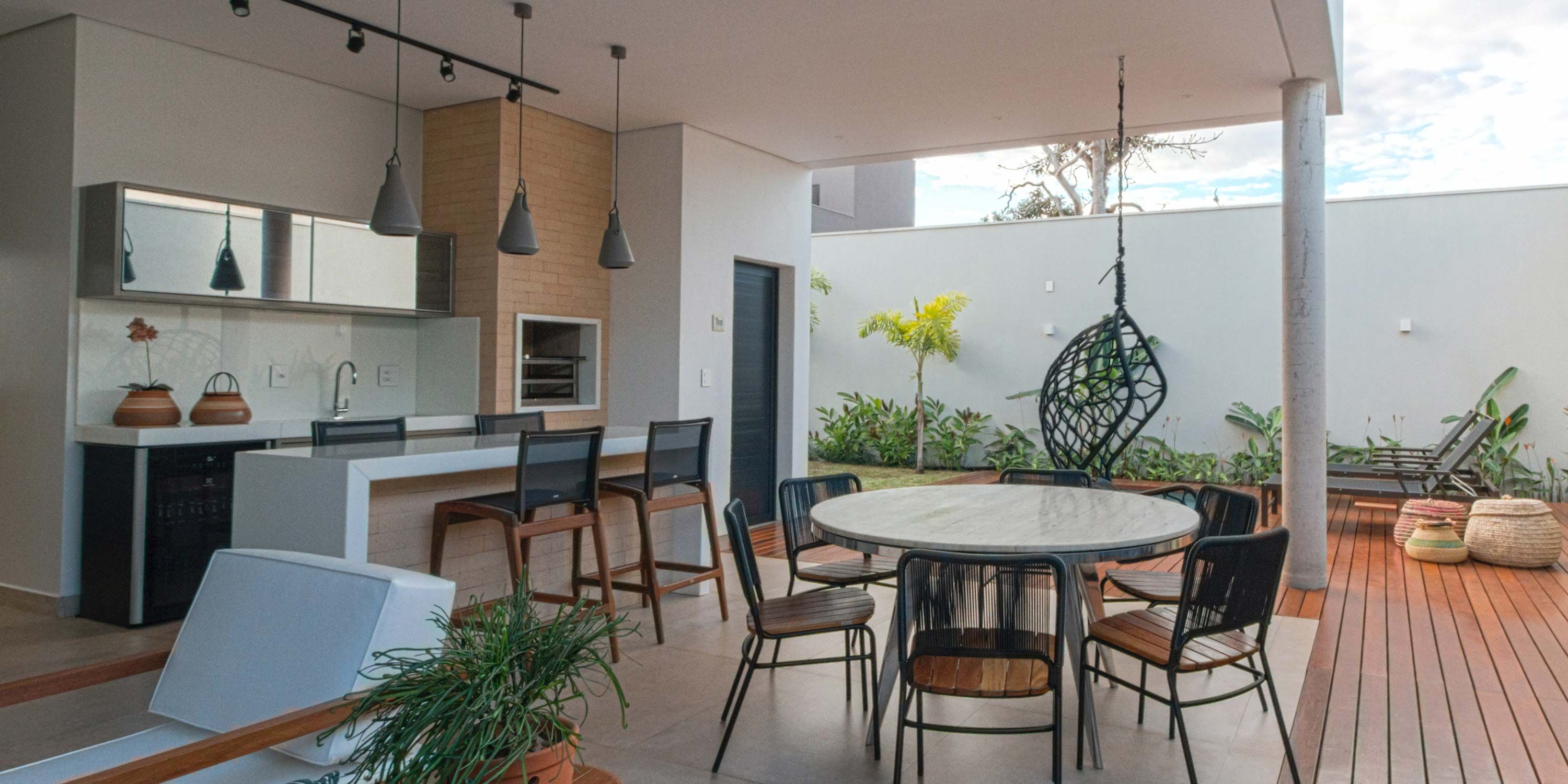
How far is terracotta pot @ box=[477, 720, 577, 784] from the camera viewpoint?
154 centimetres

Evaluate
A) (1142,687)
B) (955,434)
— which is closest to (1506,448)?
(955,434)

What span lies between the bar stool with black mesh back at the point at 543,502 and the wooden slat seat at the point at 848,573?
2.53 ft

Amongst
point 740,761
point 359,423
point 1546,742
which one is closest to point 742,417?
point 359,423

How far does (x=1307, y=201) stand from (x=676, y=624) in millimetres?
4101

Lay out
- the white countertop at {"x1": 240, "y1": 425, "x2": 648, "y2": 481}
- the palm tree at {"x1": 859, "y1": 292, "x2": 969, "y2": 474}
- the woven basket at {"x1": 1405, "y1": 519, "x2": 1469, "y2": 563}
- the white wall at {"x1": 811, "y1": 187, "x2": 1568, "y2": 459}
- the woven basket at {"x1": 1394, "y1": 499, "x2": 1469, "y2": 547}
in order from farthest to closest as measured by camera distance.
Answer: the palm tree at {"x1": 859, "y1": 292, "x2": 969, "y2": 474} < the white wall at {"x1": 811, "y1": 187, "x2": 1568, "y2": 459} < the woven basket at {"x1": 1394, "y1": 499, "x2": 1469, "y2": 547} < the woven basket at {"x1": 1405, "y1": 519, "x2": 1469, "y2": 563} < the white countertop at {"x1": 240, "y1": 425, "x2": 648, "y2": 481}

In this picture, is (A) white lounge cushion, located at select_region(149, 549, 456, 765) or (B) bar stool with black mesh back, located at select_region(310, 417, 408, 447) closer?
(A) white lounge cushion, located at select_region(149, 549, 456, 765)

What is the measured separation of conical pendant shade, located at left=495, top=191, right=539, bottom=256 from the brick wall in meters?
1.14

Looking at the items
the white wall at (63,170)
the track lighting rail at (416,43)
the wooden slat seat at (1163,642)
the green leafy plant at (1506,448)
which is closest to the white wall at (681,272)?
the track lighting rail at (416,43)

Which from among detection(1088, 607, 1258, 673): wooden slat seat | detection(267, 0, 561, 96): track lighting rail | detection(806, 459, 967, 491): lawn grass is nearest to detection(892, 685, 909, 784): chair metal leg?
detection(1088, 607, 1258, 673): wooden slat seat

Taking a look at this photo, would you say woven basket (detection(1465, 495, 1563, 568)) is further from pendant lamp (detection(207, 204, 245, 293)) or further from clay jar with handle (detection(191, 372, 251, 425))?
pendant lamp (detection(207, 204, 245, 293))

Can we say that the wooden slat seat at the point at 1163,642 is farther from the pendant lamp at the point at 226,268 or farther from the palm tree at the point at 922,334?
the palm tree at the point at 922,334

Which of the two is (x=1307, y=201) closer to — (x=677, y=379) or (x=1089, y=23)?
(x=1089, y=23)

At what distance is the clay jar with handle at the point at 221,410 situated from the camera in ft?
15.9

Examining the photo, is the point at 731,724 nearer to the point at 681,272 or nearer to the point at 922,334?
the point at 681,272
